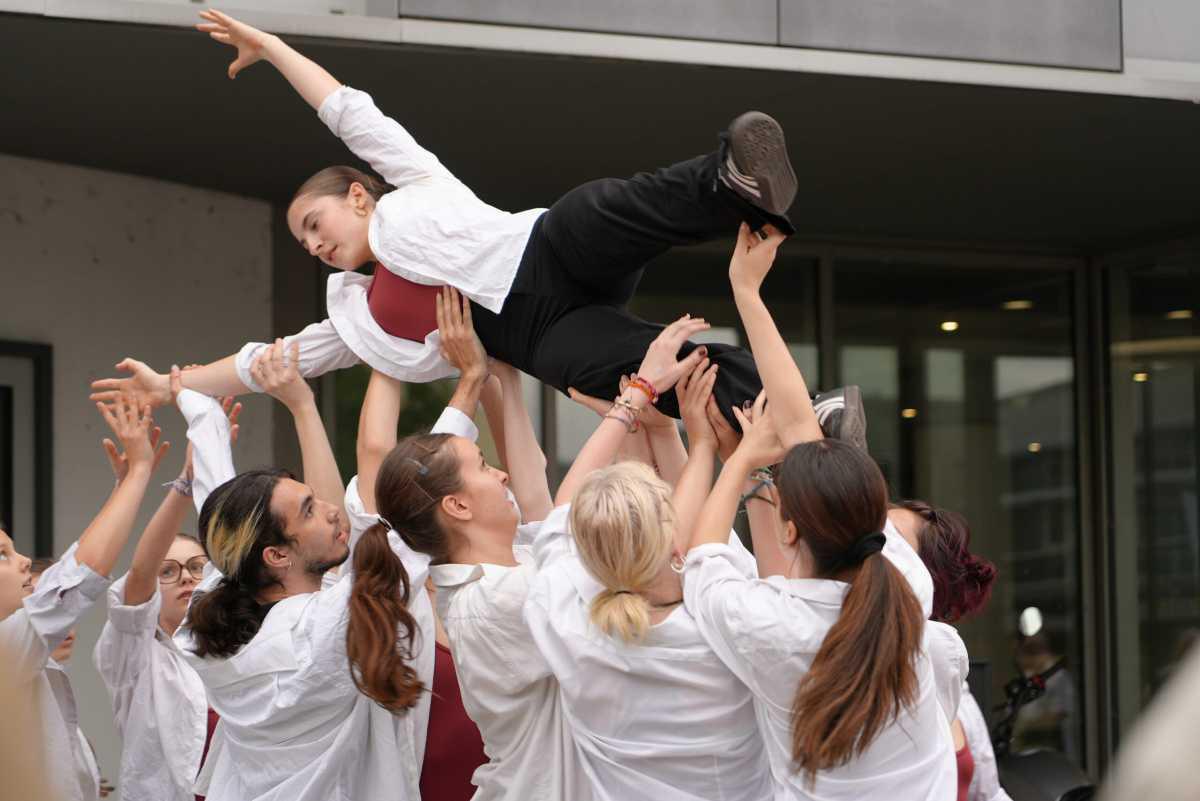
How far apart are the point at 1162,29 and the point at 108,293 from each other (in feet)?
13.2

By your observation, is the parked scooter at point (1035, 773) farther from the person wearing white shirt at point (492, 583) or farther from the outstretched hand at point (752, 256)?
the outstretched hand at point (752, 256)

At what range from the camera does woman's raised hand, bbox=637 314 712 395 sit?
2861mm

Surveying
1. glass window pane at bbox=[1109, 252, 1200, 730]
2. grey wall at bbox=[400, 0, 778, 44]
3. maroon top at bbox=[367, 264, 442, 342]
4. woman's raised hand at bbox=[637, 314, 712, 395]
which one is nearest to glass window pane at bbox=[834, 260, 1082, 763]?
glass window pane at bbox=[1109, 252, 1200, 730]

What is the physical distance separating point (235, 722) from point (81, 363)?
11.3 feet

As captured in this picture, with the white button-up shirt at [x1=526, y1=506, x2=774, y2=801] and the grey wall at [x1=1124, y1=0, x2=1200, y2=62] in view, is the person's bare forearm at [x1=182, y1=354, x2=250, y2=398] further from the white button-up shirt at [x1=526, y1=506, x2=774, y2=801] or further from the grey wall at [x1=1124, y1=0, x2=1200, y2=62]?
the grey wall at [x1=1124, y1=0, x2=1200, y2=62]

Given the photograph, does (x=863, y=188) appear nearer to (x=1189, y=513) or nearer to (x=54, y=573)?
(x=1189, y=513)

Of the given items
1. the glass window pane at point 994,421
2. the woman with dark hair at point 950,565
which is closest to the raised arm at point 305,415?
the woman with dark hair at point 950,565

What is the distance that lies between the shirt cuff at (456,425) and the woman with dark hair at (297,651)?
30cm

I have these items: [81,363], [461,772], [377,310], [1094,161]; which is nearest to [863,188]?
[1094,161]

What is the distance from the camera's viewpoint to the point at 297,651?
9.25 feet

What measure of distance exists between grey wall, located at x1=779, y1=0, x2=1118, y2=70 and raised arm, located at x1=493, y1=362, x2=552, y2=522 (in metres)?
2.15

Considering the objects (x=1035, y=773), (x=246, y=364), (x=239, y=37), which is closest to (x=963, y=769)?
(x=246, y=364)

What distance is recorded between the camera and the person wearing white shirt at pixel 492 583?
2607 mm

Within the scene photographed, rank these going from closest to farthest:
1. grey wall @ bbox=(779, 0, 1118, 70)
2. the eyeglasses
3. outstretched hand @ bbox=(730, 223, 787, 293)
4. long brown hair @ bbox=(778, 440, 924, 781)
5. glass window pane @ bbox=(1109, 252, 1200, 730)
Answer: long brown hair @ bbox=(778, 440, 924, 781) < outstretched hand @ bbox=(730, 223, 787, 293) < the eyeglasses < grey wall @ bbox=(779, 0, 1118, 70) < glass window pane @ bbox=(1109, 252, 1200, 730)
